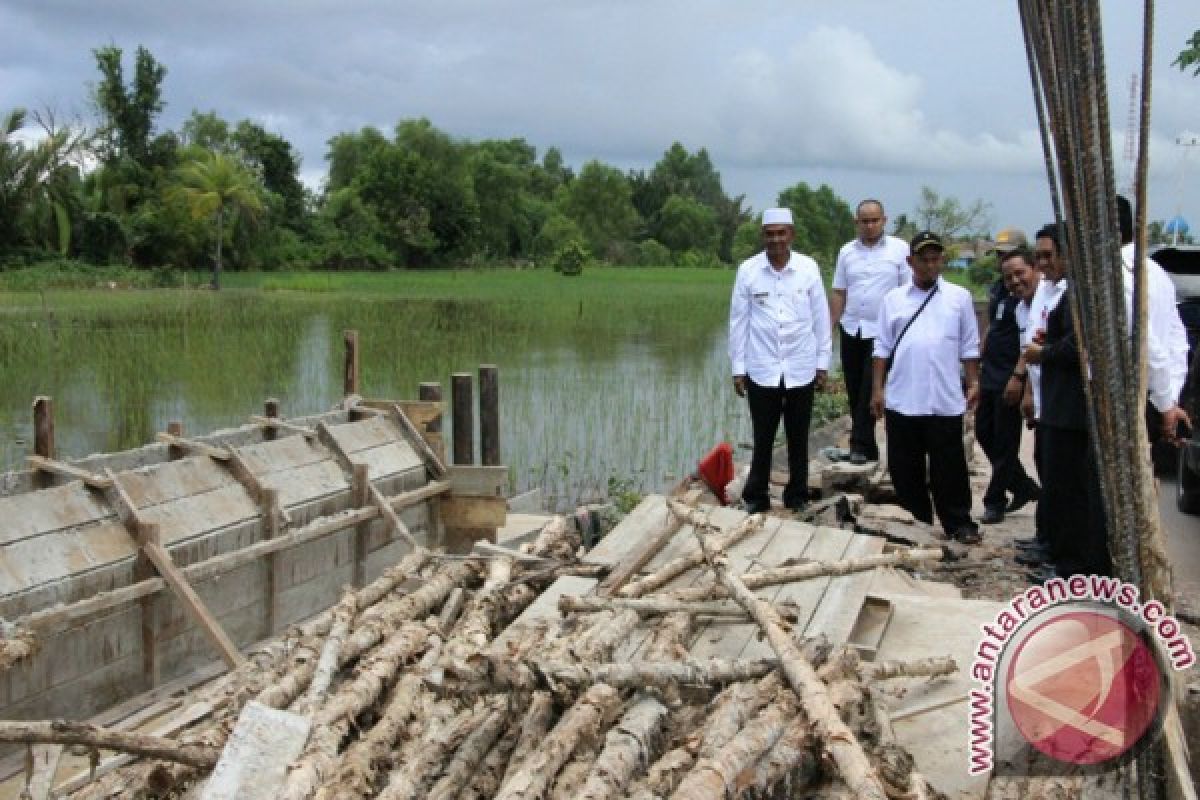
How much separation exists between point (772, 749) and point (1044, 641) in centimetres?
74

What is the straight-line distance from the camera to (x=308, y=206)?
5312 cm

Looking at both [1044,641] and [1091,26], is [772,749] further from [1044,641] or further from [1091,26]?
[1091,26]

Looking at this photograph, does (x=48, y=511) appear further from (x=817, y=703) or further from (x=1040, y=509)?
(x=1040, y=509)

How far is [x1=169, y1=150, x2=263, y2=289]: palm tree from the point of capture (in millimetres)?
35562

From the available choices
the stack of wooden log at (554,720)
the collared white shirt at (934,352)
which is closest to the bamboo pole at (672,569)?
the stack of wooden log at (554,720)

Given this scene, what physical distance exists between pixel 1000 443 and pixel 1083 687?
445 cm

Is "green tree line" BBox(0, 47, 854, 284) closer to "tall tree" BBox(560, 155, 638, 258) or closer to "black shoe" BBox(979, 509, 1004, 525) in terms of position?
"tall tree" BBox(560, 155, 638, 258)

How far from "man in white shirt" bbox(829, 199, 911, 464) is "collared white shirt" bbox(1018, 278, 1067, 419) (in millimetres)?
1409

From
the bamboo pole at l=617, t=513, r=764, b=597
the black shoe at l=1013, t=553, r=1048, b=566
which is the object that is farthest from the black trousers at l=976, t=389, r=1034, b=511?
the bamboo pole at l=617, t=513, r=764, b=597

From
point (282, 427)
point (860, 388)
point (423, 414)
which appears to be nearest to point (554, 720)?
point (282, 427)

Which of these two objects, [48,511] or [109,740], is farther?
[48,511]

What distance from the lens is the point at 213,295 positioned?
27250mm

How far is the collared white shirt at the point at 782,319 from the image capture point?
22.5ft

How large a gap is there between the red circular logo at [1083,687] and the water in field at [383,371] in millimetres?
7385
